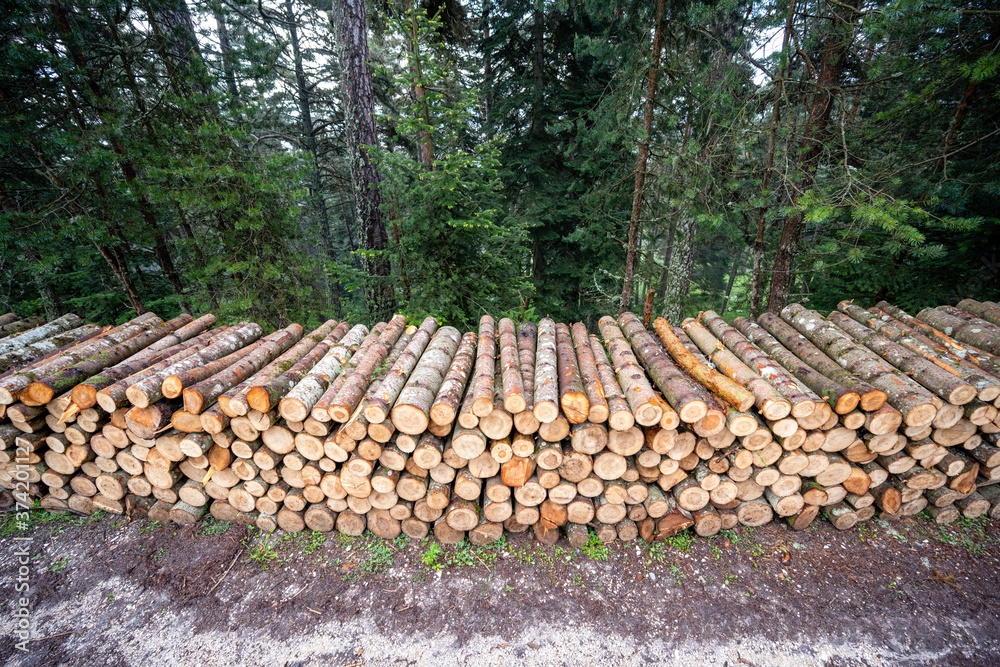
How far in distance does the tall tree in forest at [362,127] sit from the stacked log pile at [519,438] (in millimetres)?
3347

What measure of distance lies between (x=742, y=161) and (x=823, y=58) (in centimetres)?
235

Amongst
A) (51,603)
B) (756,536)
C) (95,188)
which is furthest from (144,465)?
(756,536)

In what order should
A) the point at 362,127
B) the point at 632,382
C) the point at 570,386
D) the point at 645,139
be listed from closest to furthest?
the point at 570,386, the point at 632,382, the point at 645,139, the point at 362,127

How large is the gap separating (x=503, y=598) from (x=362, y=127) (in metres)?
8.66

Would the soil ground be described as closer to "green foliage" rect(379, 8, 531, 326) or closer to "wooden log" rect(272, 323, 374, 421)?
"wooden log" rect(272, 323, 374, 421)

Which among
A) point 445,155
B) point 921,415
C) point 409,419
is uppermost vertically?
point 445,155

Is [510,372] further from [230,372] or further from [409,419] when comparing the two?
[230,372]

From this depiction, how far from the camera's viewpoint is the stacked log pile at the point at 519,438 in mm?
3951

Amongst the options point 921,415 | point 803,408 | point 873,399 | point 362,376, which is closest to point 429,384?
Result: point 362,376

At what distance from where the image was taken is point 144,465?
4445 millimetres

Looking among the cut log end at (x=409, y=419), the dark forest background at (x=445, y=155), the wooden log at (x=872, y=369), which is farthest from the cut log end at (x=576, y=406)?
the dark forest background at (x=445, y=155)

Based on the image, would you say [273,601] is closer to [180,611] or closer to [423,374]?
[180,611]

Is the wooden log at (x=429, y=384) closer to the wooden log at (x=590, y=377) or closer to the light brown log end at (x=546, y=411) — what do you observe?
the light brown log end at (x=546, y=411)

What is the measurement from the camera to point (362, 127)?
25.0 feet
